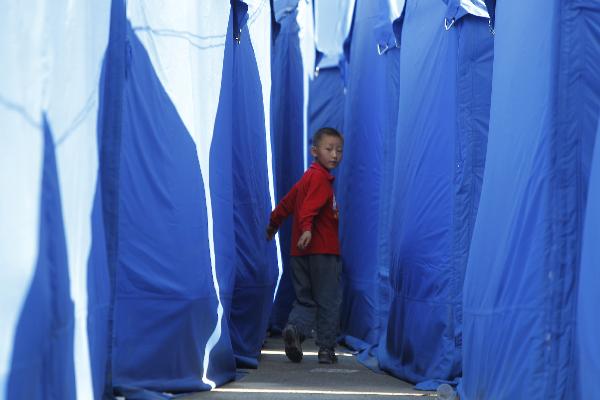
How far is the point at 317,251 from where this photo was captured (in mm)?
6793

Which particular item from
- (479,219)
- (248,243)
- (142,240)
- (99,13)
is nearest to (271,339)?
(248,243)

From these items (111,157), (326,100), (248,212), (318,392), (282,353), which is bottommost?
(282,353)

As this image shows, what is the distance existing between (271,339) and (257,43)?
2.47 meters

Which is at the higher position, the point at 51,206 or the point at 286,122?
the point at 286,122

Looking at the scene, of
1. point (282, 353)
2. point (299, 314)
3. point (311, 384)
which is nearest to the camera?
point (311, 384)

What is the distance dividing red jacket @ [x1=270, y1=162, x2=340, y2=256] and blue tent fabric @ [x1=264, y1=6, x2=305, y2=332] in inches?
57.1

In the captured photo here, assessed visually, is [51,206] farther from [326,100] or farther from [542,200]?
[326,100]

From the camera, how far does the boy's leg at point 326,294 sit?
6680mm

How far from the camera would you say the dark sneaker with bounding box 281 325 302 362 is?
6.51 m

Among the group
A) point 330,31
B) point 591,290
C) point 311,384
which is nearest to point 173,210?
point 311,384

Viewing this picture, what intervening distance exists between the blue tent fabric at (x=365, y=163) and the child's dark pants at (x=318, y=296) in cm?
Result: 37

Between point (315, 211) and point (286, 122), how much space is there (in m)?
2.10

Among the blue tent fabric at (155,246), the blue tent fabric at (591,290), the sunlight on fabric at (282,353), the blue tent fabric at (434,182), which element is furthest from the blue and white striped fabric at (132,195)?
the blue tent fabric at (591,290)

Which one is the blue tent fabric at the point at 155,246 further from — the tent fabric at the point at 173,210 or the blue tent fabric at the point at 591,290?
the blue tent fabric at the point at 591,290
